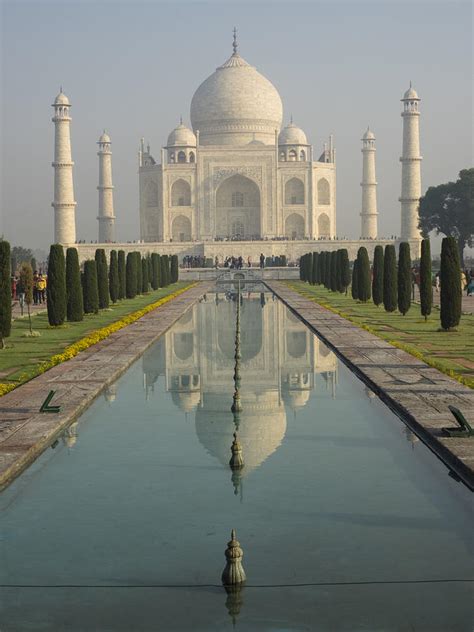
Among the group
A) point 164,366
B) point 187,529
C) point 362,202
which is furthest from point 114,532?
point 362,202

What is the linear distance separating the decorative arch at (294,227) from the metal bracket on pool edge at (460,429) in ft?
137

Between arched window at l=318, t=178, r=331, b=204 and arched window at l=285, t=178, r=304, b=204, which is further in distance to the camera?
arched window at l=318, t=178, r=331, b=204

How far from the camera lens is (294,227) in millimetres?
46812

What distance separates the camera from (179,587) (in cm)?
311

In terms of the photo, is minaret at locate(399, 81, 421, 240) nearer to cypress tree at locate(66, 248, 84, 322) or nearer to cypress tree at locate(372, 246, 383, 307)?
cypress tree at locate(372, 246, 383, 307)

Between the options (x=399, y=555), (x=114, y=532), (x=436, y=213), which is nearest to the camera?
(x=399, y=555)

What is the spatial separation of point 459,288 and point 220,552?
8.89 meters

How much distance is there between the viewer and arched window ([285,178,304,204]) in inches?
1842

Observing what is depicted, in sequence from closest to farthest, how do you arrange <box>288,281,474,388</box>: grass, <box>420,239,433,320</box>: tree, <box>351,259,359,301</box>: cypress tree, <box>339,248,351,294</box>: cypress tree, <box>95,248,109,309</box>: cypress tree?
<box>288,281,474,388</box>: grass
<box>420,239,433,320</box>: tree
<box>95,248,109,309</box>: cypress tree
<box>351,259,359,301</box>: cypress tree
<box>339,248,351,294</box>: cypress tree

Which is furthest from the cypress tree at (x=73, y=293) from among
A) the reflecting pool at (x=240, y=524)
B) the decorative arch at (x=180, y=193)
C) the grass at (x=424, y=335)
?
the decorative arch at (x=180, y=193)

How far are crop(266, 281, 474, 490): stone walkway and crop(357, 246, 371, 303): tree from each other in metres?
6.68

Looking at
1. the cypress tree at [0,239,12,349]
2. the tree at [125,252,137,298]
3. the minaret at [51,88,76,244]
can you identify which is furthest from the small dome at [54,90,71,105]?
the cypress tree at [0,239,12,349]

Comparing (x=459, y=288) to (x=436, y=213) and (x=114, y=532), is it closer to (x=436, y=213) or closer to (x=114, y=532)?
(x=114, y=532)

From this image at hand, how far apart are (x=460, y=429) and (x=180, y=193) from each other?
41833 mm
